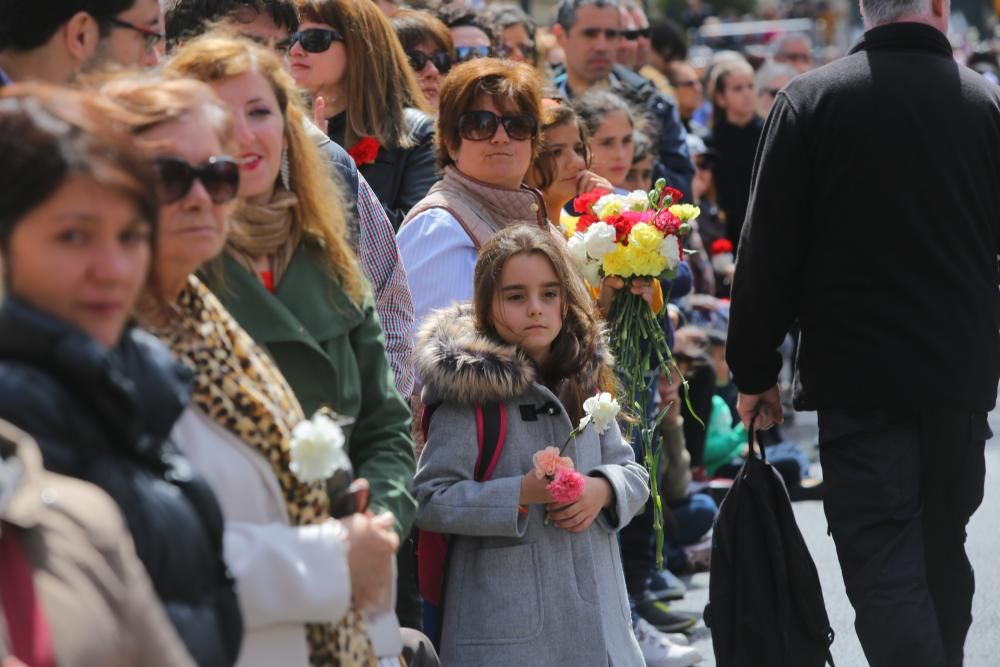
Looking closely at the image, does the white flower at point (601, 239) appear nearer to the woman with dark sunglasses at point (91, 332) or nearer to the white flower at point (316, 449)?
the white flower at point (316, 449)

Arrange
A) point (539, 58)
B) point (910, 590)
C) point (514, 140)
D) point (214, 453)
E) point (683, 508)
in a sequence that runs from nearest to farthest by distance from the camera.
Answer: point (214, 453)
point (910, 590)
point (514, 140)
point (683, 508)
point (539, 58)

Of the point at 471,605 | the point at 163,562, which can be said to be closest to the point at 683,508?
the point at 471,605

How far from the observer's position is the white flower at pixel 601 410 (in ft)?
13.5

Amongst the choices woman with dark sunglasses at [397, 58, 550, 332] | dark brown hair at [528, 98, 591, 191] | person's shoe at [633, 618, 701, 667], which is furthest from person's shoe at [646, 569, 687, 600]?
woman with dark sunglasses at [397, 58, 550, 332]

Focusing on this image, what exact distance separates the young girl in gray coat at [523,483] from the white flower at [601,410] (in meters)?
0.13

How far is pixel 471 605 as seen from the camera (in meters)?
4.16

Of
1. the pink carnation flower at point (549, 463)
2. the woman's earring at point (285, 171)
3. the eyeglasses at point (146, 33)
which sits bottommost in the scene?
the pink carnation flower at point (549, 463)

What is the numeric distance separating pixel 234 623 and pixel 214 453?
0.41 meters

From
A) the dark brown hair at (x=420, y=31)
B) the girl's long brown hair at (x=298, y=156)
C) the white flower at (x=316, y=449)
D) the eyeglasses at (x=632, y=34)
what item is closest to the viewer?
the white flower at (x=316, y=449)

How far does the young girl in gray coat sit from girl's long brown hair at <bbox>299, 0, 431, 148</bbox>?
39.9 inches

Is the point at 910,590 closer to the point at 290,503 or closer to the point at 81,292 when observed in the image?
the point at 290,503

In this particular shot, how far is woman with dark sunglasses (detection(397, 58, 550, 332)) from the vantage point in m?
4.75

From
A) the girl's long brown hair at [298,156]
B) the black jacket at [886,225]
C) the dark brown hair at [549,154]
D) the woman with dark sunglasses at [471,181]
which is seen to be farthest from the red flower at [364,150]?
the girl's long brown hair at [298,156]

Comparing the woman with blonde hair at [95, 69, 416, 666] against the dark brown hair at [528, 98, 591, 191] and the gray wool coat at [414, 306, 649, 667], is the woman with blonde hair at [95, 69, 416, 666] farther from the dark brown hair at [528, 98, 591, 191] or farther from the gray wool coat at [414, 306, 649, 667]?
the dark brown hair at [528, 98, 591, 191]
